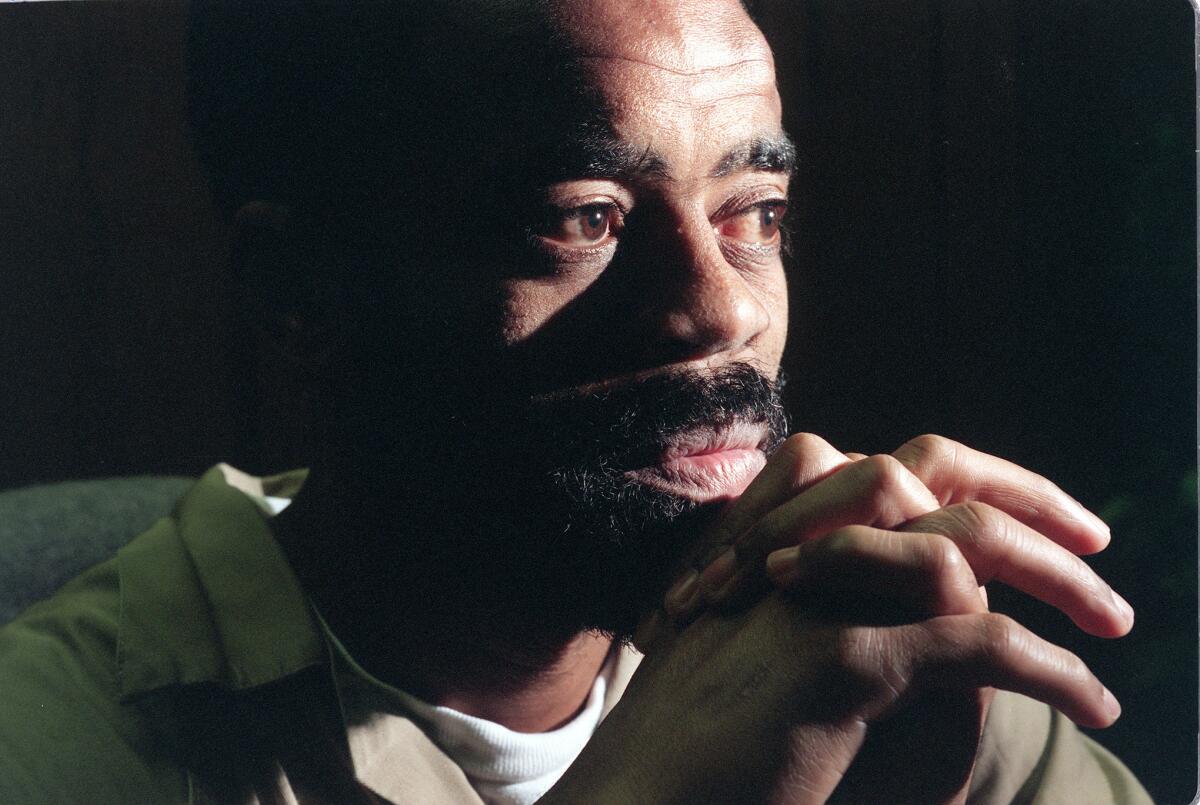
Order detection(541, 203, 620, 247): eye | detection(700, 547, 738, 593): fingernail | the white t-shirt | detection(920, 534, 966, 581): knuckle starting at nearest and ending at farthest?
detection(920, 534, 966, 581): knuckle
detection(700, 547, 738, 593): fingernail
detection(541, 203, 620, 247): eye
the white t-shirt

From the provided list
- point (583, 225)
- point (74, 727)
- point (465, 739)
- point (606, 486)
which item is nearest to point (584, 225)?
point (583, 225)

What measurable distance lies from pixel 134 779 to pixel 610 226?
0.73m

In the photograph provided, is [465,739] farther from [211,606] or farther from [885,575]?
[885,575]

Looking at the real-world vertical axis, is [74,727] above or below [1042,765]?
above

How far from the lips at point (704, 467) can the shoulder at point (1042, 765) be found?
51 centimetres

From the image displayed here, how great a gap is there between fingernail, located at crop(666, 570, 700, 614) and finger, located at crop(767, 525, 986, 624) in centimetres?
12

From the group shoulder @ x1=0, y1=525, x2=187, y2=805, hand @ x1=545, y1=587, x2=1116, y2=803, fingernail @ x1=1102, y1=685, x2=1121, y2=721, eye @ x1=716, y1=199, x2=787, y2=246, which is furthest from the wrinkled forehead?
shoulder @ x1=0, y1=525, x2=187, y2=805

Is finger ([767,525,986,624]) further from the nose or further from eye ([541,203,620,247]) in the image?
eye ([541,203,620,247])

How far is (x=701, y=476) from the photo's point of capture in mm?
942

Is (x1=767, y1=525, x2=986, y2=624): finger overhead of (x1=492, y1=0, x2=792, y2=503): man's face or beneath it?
beneath

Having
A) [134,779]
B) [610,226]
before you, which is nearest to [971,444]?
[610,226]

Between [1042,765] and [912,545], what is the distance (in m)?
0.63

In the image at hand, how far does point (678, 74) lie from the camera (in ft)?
3.03

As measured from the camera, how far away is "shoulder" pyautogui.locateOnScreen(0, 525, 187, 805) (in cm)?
97
